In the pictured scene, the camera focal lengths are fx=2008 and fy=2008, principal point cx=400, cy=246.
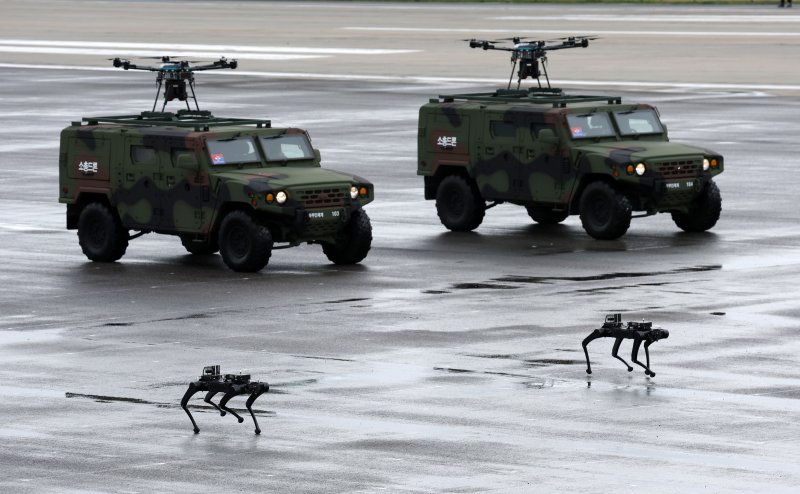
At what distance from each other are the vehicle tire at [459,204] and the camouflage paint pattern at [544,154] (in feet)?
0.64

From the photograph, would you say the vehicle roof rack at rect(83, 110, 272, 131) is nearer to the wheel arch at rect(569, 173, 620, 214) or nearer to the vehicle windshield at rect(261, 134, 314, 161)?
the vehicle windshield at rect(261, 134, 314, 161)

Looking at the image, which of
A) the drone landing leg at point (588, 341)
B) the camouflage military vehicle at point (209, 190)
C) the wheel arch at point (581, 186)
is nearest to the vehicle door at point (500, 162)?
the wheel arch at point (581, 186)

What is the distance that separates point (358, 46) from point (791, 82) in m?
28.9

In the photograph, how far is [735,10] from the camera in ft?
403

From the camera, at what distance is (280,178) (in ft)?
93.0

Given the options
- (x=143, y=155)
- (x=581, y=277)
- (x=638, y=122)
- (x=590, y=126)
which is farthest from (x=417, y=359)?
(x=638, y=122)

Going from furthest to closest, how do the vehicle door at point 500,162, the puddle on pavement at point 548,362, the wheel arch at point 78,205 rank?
the vehicle door at point 500,162 < the wheel arch at point 78,205 < the puddle on pavement at point 548,362

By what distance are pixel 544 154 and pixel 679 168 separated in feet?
7.19

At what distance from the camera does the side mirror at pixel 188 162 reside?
28.6 m

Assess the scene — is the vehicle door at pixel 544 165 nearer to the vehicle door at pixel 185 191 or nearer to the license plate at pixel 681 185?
the license plate at pixel 681 185

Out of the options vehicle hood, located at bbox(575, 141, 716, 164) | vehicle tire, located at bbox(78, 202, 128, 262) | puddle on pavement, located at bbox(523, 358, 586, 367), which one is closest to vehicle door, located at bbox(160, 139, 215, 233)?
vehicle tire, located at bbox(78, 202, 128, 262)

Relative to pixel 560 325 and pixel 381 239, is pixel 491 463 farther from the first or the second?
pixel 381 239

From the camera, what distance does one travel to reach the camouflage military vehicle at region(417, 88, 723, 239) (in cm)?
3127

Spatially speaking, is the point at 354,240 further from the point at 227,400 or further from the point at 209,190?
the point at 227,400
